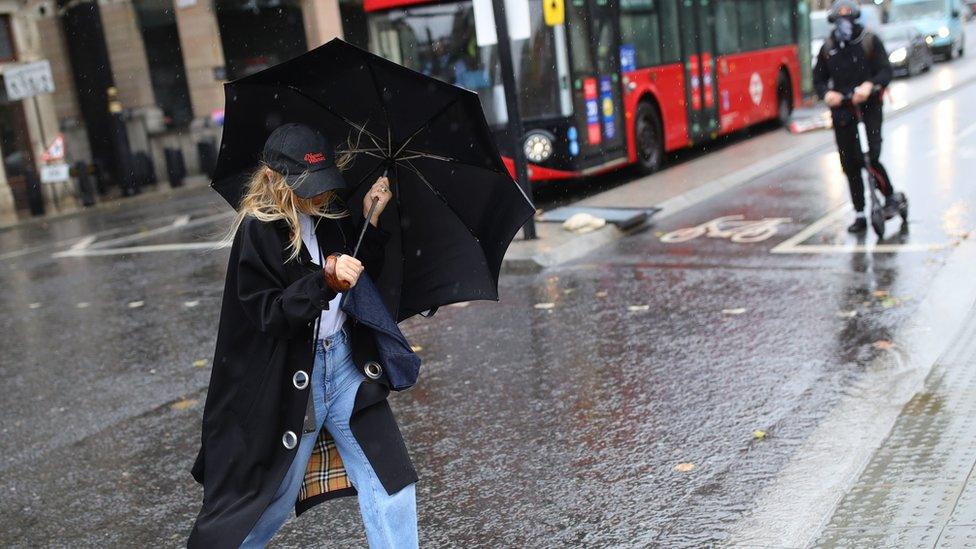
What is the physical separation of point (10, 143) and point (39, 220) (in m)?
5.25

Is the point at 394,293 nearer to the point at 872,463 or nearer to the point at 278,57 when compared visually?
the point at 872,463

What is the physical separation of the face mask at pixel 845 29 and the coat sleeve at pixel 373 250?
21.8 feet

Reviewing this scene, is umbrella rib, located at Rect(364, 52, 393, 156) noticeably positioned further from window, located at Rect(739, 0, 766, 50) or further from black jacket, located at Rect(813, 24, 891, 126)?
window, located at Rect(739, 0, 766, 50)

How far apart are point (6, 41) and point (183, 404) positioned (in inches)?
879

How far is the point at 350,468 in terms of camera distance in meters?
3.31

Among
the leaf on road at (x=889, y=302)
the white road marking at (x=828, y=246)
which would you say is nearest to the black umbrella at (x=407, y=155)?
the leaf on road at (x=889, y=302)

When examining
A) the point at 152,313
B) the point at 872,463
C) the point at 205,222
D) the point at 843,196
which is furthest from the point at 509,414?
the point at 205,222

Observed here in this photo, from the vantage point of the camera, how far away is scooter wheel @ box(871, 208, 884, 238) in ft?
29.1

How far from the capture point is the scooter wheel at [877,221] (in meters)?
8.88

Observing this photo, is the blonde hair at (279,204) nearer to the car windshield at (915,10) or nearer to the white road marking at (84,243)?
the white road marking at (84,243)

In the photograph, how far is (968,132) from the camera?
50.8 feet

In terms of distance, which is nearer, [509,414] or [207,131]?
[509,414]

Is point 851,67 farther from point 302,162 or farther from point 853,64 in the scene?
point 302,162

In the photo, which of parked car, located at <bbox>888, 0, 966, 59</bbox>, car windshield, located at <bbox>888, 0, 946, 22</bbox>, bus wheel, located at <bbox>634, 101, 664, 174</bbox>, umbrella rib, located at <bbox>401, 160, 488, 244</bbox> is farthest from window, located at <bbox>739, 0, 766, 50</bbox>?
car windshield, located at <bbox>888, 0, 946, 22</bbox>
